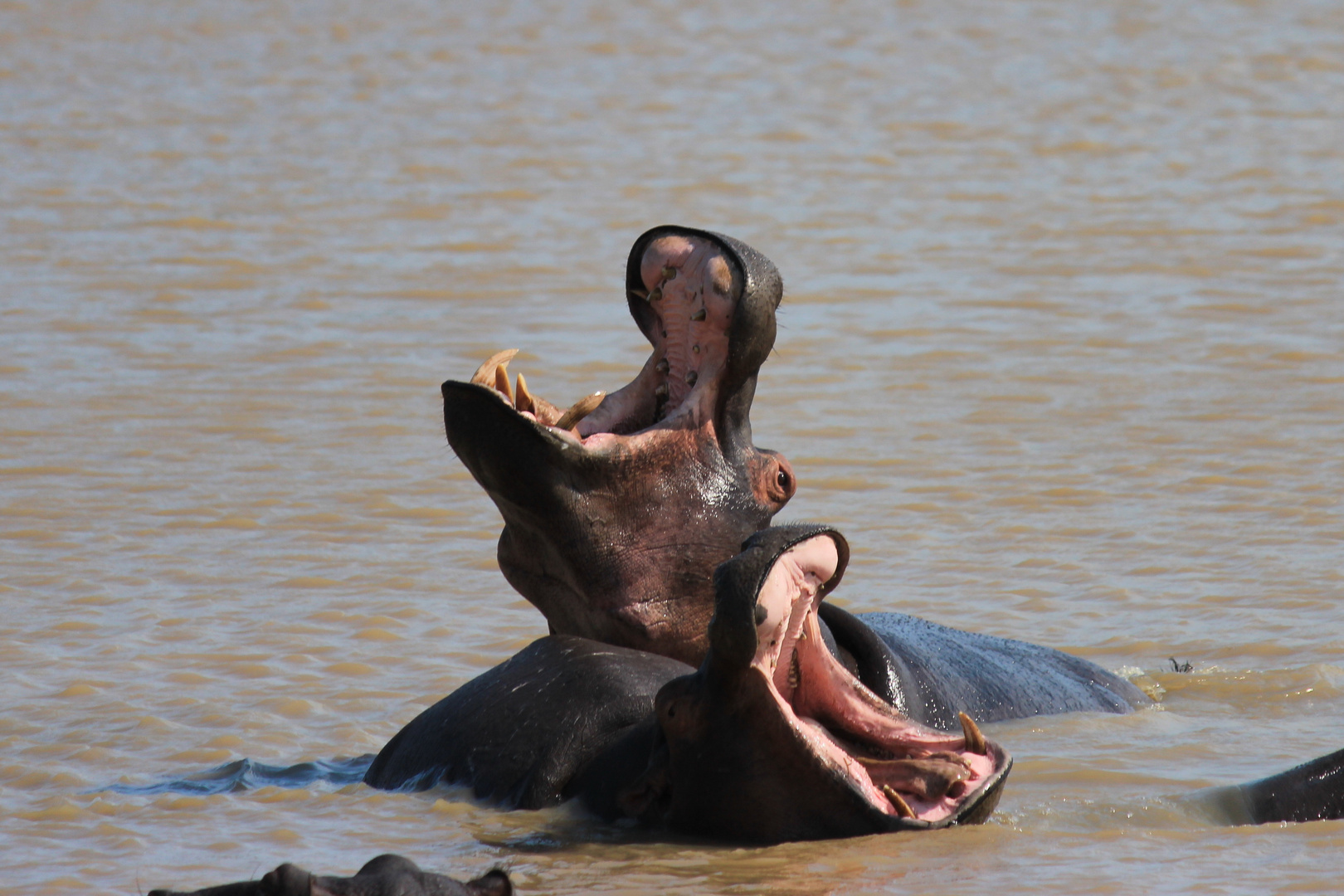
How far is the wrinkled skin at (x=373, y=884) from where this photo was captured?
134 inches

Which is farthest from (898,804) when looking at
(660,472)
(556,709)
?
(660,472)

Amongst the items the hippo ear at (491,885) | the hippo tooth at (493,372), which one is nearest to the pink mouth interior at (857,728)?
the hippo ear at (491,885)

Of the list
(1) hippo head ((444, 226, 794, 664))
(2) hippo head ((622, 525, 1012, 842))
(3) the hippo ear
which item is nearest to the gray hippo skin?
(2) hippo head ((622, 525, 1012, 842))

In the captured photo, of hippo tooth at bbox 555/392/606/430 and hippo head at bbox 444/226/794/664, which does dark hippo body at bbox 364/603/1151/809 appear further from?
hippo tooth at bbox 555/392/606/430

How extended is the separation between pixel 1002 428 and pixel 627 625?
Answer: 208 inches

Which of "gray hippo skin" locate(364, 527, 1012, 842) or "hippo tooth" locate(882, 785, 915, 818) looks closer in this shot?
"gray hippo skin" locate(364, 527, 1012, 842)

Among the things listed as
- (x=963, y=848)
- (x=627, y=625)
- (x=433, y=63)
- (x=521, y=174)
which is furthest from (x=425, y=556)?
(x=433, y=63)

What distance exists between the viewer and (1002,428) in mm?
9969

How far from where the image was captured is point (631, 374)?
10781mm

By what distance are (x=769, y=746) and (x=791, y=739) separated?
0.05m

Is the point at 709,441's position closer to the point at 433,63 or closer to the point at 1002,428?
the point at 1002,428

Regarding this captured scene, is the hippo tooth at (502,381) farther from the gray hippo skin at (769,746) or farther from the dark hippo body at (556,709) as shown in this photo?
the gray hippo skin at (769,746)

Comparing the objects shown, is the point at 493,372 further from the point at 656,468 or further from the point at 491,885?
the point at 491,885

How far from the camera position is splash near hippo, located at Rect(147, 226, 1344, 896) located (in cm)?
415
